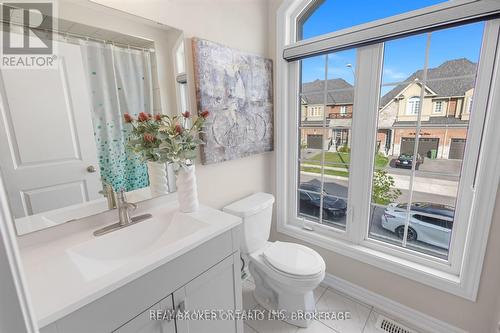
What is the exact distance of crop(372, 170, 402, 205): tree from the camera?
160 centimetres

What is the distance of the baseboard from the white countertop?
3.96 feet

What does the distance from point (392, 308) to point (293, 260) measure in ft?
2.62

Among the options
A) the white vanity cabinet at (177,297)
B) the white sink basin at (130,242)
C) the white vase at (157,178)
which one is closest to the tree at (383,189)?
the white vanity cabinet at (177,297)

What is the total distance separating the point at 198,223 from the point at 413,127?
1.41 meters

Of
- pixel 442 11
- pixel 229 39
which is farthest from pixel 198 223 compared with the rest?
pixel 442 11

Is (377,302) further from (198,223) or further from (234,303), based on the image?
(198,223)

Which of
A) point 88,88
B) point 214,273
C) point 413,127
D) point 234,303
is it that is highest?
point 88,88

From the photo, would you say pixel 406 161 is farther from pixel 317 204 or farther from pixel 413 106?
pixel 317 204

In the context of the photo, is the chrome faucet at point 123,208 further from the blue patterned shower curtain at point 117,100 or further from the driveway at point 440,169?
the driveway at point 440,169

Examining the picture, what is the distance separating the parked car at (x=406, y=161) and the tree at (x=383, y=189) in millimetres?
107

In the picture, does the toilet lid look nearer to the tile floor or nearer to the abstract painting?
the tile floor

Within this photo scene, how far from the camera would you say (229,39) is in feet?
5.26

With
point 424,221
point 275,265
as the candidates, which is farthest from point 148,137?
point 424,221

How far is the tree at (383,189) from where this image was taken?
1.60m
